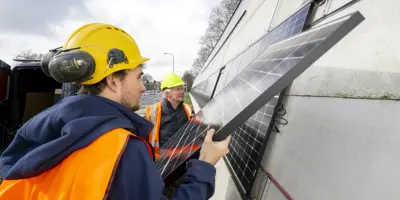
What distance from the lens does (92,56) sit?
1627 millimetres

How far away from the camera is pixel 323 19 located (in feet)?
6.98

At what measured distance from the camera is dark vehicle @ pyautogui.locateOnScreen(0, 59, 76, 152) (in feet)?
19.9

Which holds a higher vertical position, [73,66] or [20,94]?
[73,66]

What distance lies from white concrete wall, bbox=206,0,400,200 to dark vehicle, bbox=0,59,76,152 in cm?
536

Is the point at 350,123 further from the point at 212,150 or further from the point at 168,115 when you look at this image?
the point at 168,115

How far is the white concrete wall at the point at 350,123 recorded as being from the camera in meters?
1.10

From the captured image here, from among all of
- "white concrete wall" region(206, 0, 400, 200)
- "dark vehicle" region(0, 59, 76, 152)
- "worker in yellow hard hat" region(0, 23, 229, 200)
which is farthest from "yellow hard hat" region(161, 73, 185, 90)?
"white concrete wall" region(206, 0, 400, 200)

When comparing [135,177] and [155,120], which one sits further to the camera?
[155,120]

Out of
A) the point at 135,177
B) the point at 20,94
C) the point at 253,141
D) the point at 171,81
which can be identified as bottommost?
the point at 20,94

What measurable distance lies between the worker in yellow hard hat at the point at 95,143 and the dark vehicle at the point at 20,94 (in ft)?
15.0

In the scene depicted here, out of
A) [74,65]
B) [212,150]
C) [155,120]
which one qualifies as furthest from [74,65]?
[155,120]

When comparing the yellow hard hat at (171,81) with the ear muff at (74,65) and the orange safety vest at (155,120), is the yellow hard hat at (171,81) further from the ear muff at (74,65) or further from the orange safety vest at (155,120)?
the ear muff at (74,65)

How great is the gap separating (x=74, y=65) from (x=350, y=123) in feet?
5.01

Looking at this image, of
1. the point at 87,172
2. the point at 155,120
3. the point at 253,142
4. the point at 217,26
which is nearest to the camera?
the point at 87,172
